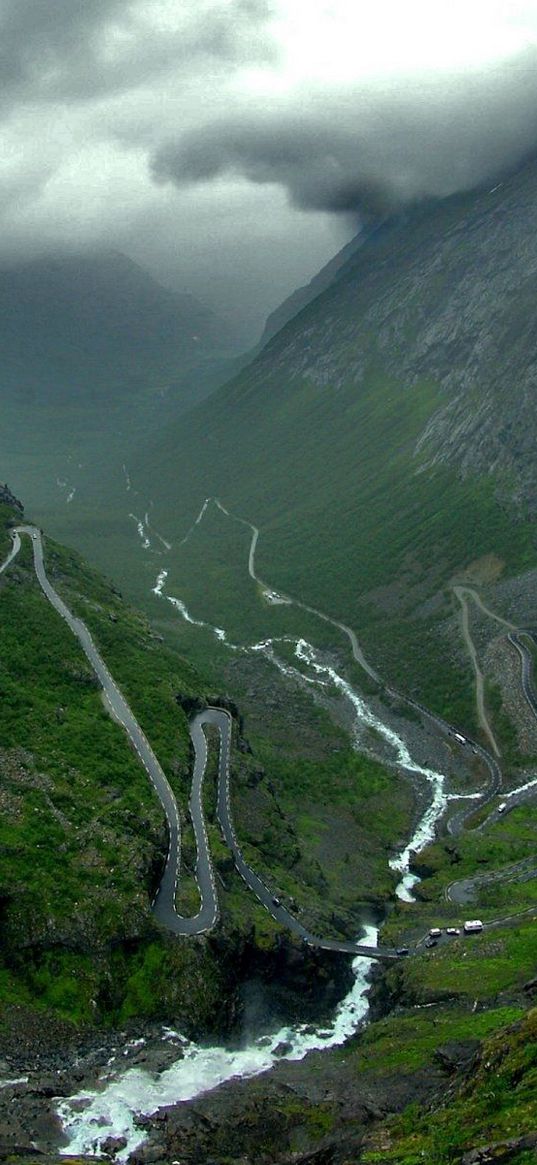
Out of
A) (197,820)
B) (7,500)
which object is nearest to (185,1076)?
(197,820)

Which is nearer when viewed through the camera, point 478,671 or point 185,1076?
point 185,1076

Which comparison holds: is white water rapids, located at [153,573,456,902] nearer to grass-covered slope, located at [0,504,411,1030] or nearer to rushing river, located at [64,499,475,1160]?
grass-covered slope, located at [0,504,411,1030]

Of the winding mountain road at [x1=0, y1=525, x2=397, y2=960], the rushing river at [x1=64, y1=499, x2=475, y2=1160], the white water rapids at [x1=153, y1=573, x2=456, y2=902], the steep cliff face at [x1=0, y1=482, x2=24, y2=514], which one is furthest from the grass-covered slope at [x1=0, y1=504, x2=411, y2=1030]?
the steep cliff face at [x1=0, y1=482, x2=24, y2=514]

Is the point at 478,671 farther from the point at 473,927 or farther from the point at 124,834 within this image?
the point at 124,834

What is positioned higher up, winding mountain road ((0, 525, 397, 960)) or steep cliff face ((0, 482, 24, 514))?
winding mountain road ((0, 525, 397, 960))

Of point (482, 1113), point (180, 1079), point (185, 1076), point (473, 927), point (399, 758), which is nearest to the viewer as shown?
point (482, 1113)

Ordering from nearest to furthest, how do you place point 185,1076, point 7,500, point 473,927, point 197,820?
point 185,1076
point 473,927
point 197,820
point 7,500

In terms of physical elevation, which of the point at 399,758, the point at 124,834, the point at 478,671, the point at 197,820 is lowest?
the point at 124,834
